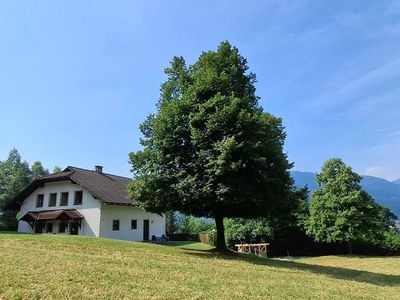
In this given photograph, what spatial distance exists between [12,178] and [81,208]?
81.9 ft

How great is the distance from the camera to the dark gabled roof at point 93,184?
3541 centimetres

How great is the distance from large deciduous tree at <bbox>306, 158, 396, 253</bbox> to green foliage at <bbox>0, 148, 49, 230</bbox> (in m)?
35.9

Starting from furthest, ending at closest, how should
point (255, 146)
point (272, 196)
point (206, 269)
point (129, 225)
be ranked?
point (129, 225)
point (272, 196)
point (255, 146)
point (206, 269)

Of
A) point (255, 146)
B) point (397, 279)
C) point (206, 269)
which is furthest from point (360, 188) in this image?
point (206, 269)

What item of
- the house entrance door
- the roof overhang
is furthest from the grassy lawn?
the house entrance door

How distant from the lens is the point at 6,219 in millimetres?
48312

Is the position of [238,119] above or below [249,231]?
above

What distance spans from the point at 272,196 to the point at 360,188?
18.6 metres

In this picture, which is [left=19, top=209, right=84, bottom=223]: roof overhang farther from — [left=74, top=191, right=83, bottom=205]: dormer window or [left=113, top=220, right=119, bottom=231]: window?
[left=113, top=220, right=119, bottom=231]: window

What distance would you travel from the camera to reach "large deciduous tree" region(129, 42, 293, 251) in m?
19.6

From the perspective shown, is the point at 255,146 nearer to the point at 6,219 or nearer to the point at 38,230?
the point at 38,230

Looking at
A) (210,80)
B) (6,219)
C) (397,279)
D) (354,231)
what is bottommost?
(397,279)

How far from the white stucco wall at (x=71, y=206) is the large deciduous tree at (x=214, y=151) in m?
14.8

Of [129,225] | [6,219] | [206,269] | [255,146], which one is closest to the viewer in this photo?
[206,269]
